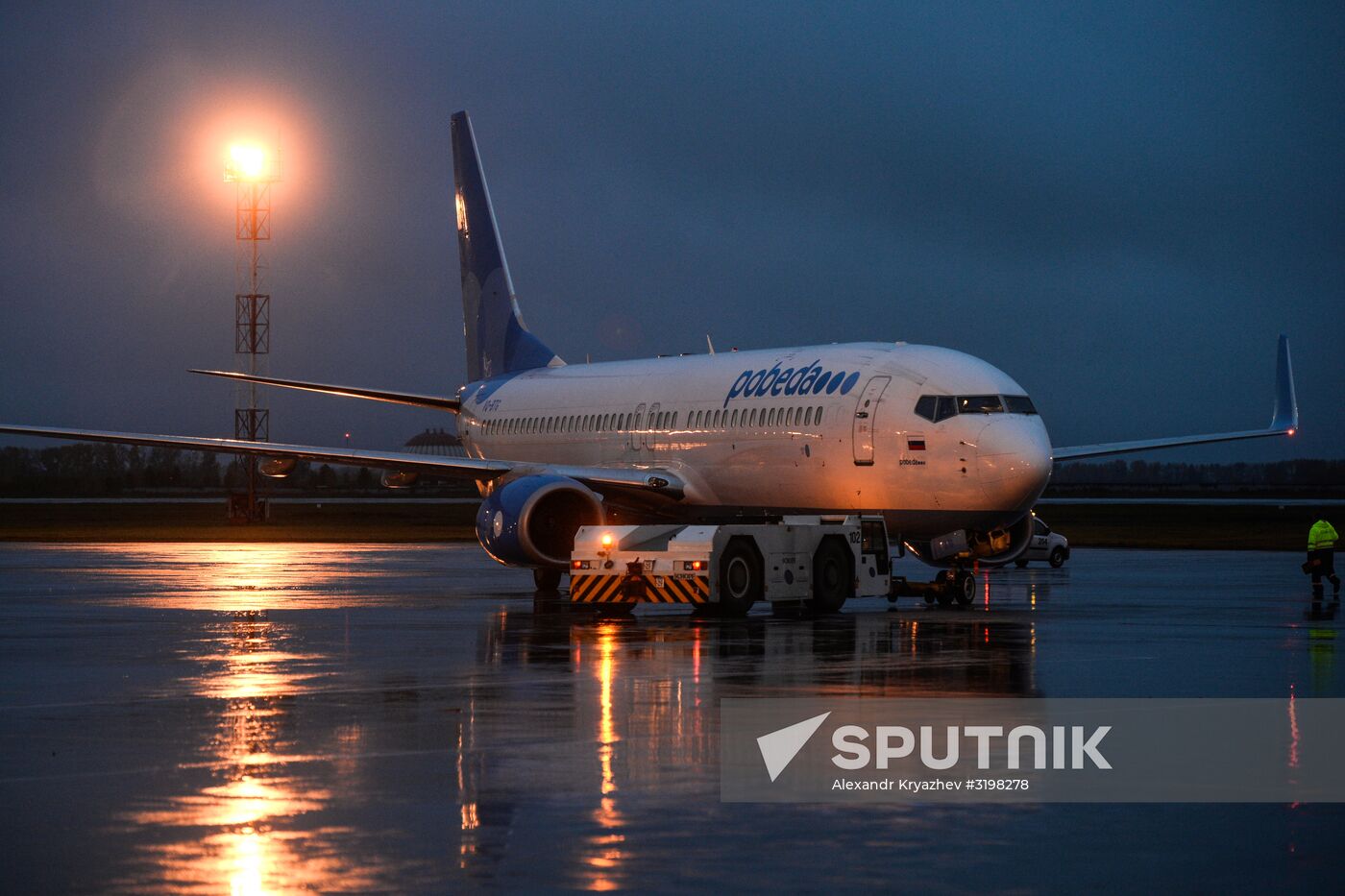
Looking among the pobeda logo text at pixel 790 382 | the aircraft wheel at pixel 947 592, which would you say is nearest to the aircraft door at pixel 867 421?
the pobeda logo text at pixel 790 382

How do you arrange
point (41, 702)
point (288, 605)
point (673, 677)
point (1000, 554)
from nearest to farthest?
1. point (41, 702)
2. point (673, 677)
3. point (288, 605)
4. point (1000, 554)

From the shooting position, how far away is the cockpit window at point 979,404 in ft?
90.9

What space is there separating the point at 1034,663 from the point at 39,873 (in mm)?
11549

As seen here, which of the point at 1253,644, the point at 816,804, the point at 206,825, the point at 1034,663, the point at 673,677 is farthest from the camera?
the point at 1253,644

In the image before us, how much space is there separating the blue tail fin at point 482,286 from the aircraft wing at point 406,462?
869 cm

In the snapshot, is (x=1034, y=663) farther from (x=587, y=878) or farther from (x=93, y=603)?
(x=93, y=603)

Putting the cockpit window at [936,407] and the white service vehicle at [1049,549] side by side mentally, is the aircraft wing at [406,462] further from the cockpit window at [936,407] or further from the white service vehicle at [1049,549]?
the white service vehicle at [1049,549]

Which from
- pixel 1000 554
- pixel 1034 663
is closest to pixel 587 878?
pixel 1034 663

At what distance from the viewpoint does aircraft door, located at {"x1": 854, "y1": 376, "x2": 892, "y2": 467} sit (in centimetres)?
2850

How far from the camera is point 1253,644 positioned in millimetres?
19969

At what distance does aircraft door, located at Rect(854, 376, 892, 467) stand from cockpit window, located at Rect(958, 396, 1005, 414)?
1.42m

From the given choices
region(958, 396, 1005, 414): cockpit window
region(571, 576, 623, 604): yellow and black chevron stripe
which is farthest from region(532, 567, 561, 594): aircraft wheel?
region(958, 396, 1005, 414): cockpit window

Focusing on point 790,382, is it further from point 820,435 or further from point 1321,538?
point 1321,538

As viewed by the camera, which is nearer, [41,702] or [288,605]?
[41,702]
